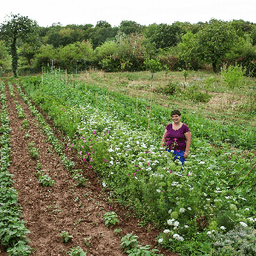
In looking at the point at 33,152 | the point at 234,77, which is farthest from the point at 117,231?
the point at 234,77

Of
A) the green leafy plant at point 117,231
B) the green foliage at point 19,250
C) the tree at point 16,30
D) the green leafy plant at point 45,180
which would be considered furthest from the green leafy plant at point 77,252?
the tree at point 16,30

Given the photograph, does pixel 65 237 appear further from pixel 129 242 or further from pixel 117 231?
pixel 129 242

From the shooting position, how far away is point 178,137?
446 cm

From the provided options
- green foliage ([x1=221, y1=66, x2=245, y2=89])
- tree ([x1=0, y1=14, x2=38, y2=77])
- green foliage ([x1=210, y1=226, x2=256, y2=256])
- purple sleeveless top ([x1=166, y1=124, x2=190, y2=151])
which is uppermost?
tree ([x1=0, y1=14, x2=38, y2=77])

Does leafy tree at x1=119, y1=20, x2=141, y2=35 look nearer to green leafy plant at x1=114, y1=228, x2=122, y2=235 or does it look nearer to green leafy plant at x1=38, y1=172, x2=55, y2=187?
green leafy plant at x1=38, y1=172, x2=55, y2=187

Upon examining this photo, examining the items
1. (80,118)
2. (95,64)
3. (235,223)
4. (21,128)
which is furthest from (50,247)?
(95,64)

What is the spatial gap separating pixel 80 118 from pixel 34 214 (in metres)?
4.50

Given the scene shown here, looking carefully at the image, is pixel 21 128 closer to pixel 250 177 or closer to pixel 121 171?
pixel 121 171

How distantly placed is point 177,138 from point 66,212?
2.63 metres

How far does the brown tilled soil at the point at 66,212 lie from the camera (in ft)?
11.1

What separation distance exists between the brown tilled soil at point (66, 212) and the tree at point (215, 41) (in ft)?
78.3

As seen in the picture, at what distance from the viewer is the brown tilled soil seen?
11.1 ft

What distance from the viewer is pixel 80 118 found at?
26.8 ft

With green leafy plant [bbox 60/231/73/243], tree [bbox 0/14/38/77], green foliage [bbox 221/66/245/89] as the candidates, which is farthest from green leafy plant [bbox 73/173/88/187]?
tree [bbox 0/14/38/77]
